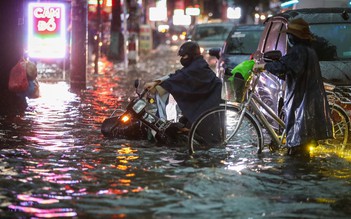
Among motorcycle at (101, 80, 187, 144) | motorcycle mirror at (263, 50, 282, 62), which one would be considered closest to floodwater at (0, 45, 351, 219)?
motorcycle at (101, 80, 187, 144)

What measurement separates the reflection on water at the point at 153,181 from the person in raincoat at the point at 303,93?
12.8 inches

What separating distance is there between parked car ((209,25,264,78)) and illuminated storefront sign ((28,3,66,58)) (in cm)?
397

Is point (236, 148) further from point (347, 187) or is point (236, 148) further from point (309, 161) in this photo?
point (347, 187)

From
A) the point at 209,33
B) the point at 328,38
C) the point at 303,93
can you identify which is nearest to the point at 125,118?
the point at 303,93

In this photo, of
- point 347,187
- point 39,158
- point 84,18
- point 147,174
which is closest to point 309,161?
point 347,187

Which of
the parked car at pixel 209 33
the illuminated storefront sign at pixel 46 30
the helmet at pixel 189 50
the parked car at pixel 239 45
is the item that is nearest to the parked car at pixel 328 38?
the helmet at pixel 189 50

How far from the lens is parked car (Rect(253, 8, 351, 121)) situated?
10812mm

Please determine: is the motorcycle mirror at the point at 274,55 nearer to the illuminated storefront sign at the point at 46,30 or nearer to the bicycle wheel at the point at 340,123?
the bicycle wheel at the point at 340,123

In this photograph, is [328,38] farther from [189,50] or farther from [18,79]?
[18,79]

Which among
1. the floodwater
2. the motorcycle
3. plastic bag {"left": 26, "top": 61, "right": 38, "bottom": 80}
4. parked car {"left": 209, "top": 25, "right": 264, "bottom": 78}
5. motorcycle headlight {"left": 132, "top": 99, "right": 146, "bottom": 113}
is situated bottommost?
the floodwater

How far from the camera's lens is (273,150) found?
31.6 ft

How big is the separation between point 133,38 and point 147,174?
2431 centimetres

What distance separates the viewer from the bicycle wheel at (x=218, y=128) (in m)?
9.26

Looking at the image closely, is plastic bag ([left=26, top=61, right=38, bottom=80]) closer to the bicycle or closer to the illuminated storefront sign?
the illuminated storefront sign
